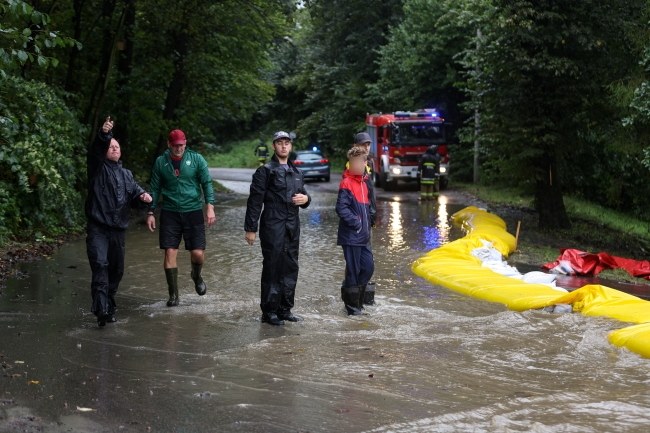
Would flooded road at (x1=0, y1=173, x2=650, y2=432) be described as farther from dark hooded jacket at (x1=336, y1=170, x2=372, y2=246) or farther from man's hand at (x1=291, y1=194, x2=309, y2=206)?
man's hand at (x1=291, y1=194, x2=309, y2=206)

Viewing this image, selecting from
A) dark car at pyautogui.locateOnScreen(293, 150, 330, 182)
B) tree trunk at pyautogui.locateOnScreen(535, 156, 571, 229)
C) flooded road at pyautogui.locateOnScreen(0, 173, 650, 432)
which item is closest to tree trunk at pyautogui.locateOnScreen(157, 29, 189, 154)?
tree trunk at pyautogui.locateOnScreen(535, 156, 571, 229)

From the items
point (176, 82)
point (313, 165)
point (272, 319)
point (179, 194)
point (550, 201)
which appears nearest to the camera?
point (272, 319)

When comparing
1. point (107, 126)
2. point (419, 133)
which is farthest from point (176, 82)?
point (107, 126)

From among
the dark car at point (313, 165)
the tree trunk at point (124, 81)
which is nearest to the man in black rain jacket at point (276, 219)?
the tree trunk at point (124, 81)

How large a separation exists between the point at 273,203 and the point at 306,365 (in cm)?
229

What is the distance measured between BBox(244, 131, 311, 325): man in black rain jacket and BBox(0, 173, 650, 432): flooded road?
0.37m

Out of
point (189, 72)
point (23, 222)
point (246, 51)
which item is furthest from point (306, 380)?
point (246, 51)

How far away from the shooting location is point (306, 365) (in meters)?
7.59

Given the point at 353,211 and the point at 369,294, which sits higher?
the point at 353,211

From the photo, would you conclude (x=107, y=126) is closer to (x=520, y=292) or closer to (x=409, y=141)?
(x=520, y=292)

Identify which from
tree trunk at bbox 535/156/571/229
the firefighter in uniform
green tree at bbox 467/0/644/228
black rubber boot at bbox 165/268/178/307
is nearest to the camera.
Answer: black rubber boot at bbox 165/268/178/307

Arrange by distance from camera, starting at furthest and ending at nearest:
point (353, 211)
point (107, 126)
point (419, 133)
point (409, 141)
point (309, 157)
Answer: point (309, 157) < point (419, 133) < point (409, 141) < point (353, 211) < point (107, 126)

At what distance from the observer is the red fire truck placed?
112 feet

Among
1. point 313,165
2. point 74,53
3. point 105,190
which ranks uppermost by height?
point 74,53
